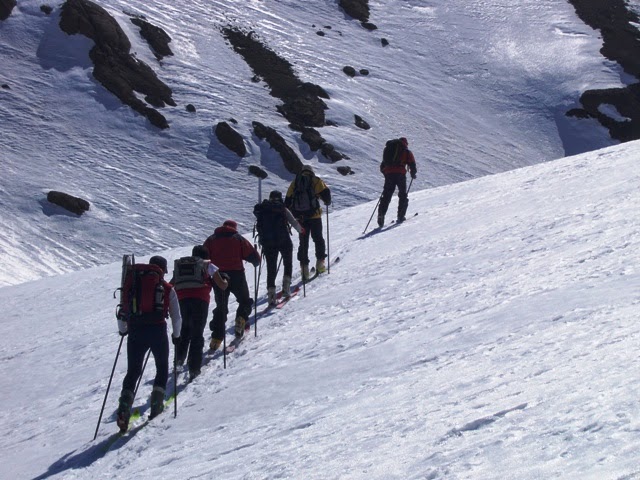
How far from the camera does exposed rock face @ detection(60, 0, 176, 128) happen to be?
142ft

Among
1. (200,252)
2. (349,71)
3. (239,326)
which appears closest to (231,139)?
(349,71)

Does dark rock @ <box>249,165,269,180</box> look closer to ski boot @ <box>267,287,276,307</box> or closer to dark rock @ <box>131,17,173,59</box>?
dark rock @ <box>131,17,173,59</box>

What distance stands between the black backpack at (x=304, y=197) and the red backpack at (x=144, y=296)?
4557 millimetres

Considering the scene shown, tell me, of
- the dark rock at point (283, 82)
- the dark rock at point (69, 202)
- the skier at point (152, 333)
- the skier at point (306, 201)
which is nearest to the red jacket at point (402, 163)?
the skier at point (306, 201)

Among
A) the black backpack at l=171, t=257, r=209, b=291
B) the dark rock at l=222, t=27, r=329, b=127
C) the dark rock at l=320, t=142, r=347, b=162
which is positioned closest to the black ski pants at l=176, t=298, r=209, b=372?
the black backpack at l=171, t=257, r=209, b=291

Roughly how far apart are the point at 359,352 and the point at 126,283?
2.32 meters

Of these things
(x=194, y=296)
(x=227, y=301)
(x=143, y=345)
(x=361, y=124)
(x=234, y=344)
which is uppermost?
(x=194, y=296)

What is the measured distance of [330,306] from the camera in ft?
36.6

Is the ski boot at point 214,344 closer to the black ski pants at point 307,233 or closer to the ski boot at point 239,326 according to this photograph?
the ski boot at point 239,326

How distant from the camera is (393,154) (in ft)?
52.9

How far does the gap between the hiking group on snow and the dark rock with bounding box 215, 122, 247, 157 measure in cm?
2775

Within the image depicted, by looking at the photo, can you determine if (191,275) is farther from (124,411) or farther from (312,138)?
(312,138)

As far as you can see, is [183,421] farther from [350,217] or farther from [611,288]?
[350,217]

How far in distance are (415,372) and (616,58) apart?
191 ft
